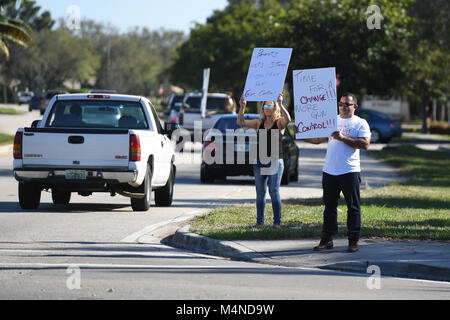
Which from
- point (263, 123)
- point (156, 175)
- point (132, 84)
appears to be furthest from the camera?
point (132, 84)

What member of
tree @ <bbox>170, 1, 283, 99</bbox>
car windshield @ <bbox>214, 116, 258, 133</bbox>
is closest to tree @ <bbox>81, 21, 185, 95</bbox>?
tree @ <bbox>170, 1, 283, 99</bbox>

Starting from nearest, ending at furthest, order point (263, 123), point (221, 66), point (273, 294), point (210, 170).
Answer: point (273, 294) → point (263, 123) → point (210, 170) → point (221, 66)

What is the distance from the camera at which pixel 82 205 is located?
16641 mm

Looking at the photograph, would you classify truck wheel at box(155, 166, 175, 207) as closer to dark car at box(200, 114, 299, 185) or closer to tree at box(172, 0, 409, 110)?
dark car at box(200, 114, 299, 185)

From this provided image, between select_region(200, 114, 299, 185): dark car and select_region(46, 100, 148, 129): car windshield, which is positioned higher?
select_region(46, 100, 148, 129): car windshield

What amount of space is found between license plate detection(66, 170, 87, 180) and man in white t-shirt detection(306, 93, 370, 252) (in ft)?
16.6

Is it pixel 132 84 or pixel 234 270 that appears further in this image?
pixel 132 84

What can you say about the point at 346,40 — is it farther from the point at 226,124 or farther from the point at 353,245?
the point at 353,245

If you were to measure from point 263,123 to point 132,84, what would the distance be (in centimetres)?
11558

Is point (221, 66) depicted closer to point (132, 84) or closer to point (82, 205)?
point (132, 84)

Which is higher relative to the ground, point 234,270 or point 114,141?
point 114,141

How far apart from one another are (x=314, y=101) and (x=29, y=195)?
5.83 m

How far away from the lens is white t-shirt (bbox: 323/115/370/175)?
10617 mm

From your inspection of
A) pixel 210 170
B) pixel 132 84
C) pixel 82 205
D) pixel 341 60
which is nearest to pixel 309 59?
pixel 341 60
